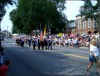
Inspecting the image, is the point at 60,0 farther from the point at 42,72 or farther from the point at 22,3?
the point at 42,72

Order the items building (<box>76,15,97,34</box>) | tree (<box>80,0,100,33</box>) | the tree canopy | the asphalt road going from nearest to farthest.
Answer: the asphalt road, tree (<box>80,0,100,33</box>), the tree canopy, building (<box>76,15,97,34</box>)

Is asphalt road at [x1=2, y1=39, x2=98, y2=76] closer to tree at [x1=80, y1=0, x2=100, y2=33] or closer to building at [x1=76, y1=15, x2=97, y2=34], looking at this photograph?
tree at [x1=80, y1=0, x2=100, y2=33]

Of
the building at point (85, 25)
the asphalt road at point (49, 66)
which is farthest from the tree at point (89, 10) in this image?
the asphalt road at point (49, 66)

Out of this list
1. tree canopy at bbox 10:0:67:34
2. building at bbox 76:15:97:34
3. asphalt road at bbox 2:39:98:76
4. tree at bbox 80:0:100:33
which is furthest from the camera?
building at bbox 76:15:97:34

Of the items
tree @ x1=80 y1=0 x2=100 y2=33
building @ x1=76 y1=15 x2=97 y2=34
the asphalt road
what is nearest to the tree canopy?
building @ x1=76 y1=15 x2=97 y2=34

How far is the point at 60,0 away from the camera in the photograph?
329ft

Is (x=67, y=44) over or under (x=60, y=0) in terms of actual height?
under

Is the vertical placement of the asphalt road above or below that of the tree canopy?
below

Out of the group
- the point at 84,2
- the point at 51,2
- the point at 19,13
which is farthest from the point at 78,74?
the point at 19,13

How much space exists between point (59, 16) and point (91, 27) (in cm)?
983

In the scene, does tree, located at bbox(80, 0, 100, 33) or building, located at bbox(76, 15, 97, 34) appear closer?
tree, located at bbox(80, 0, 100, 33)

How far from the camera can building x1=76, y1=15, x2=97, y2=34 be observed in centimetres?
9837

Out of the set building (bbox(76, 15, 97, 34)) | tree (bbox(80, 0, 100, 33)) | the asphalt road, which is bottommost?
the asphalt road

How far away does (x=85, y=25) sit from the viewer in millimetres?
104188
